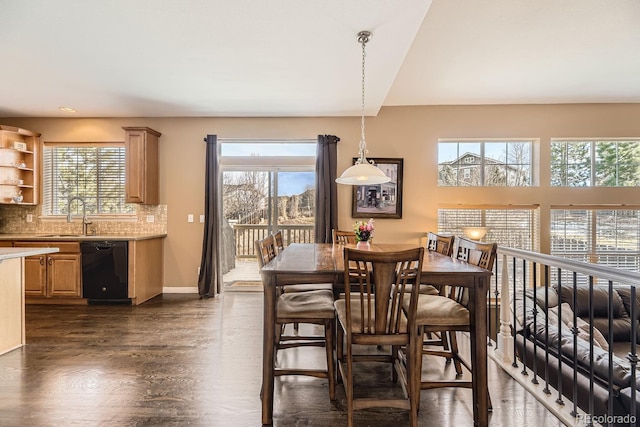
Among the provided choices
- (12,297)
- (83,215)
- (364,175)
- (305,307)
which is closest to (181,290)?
(83,215)

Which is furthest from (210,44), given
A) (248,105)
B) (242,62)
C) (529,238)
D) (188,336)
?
(529,238)

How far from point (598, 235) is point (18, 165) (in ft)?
27.7

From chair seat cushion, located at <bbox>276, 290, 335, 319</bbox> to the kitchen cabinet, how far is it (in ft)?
11.1

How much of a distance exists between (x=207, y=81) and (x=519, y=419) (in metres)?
3.96

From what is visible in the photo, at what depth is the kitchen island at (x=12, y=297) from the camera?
2.59m

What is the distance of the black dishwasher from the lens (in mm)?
3967

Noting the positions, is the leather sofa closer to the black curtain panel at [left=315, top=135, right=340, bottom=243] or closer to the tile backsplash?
the black curtain panel at [left=315, top=135, right=340, bottom=243]

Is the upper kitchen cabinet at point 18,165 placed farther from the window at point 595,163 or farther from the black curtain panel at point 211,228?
the window at point 595,163

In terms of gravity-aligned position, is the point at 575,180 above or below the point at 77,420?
above

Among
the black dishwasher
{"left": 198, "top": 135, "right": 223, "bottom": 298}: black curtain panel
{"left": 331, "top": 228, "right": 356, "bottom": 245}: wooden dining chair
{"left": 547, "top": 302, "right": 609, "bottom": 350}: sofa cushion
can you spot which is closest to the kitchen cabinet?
the black dishwasher

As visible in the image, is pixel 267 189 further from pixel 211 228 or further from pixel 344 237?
pixel 344 237

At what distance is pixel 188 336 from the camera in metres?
2.98

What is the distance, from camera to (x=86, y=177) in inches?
187

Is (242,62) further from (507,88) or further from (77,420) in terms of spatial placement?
(507,88)
